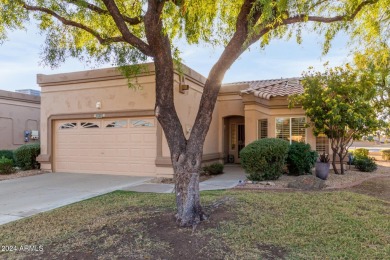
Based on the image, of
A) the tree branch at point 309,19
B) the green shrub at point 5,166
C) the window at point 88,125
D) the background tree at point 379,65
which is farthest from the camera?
the window at point 88,125

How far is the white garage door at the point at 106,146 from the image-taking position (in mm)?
12523

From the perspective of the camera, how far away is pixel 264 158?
1008 cm

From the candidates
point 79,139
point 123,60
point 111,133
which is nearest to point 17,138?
point 79,139

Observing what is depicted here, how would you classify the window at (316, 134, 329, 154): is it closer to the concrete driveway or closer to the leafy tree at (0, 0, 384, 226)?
the leafy tree at (0, 0, 384, 226)

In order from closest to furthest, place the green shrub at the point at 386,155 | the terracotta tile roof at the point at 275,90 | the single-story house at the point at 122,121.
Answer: the single-story house at the point at 122,121
the terracotta tile roof at the point at 275,90
the green shrub at the point at 386,155

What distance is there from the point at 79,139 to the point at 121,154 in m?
2.48

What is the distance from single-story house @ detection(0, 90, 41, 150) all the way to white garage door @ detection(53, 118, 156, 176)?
6.48 m

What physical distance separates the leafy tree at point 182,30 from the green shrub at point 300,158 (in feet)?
16.5

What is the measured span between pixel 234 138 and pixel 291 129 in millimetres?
4161

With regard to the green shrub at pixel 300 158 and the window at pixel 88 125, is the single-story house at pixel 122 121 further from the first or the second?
the green shrub at pixel 300 158

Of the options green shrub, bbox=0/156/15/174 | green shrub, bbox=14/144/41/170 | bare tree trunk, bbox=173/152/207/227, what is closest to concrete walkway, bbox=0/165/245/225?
green shrub, bbox=0/156/15/174

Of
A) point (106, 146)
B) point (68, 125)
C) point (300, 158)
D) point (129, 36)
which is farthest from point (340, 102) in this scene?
point (68, 125)

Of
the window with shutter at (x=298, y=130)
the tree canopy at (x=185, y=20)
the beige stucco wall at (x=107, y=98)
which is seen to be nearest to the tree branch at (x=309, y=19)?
the tree canopy at (x=185, y=20)

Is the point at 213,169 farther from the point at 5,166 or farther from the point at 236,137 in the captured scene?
the point at 5,166
